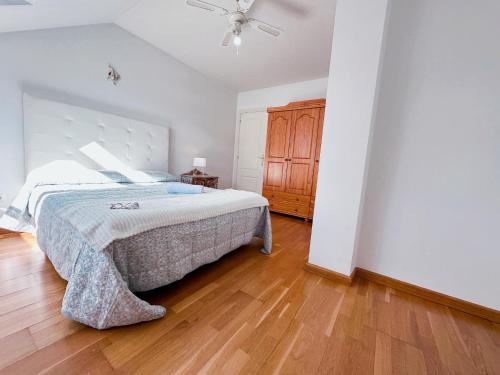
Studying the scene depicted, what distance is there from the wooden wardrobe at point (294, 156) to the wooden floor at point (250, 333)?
187cm

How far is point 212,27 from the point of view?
2.52m

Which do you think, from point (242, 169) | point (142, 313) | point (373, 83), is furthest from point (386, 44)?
point (242, 169)

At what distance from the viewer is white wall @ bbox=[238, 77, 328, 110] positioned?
370 cm

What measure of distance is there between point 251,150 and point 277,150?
41.0 inches

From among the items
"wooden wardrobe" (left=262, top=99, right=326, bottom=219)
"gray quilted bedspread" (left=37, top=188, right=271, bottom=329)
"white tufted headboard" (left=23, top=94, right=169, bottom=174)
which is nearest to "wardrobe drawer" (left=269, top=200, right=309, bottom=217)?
"wooden wardrobe" (left=262, top=99, right=326, bottom=219)

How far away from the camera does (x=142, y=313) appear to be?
1.10m

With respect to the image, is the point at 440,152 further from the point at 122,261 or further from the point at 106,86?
the point at 106,86

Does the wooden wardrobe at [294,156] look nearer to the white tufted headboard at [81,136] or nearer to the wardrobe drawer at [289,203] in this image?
the wardrobe drawer at [289,203]

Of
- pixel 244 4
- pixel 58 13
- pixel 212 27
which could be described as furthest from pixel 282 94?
pixel 58 13

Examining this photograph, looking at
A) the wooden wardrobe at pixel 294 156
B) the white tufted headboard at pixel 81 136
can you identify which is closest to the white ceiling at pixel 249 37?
the wooden wardrobe at pixel 294 156

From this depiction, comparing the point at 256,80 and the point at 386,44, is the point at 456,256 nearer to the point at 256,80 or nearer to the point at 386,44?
the point at 386,44

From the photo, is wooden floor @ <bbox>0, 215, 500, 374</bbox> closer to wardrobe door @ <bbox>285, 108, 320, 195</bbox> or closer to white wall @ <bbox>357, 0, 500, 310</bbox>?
white wall @ <bbox>357, 0, 500, 310</bbox>

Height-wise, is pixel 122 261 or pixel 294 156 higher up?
pixel 294 156

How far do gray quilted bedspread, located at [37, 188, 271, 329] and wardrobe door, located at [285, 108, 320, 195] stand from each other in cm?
198
